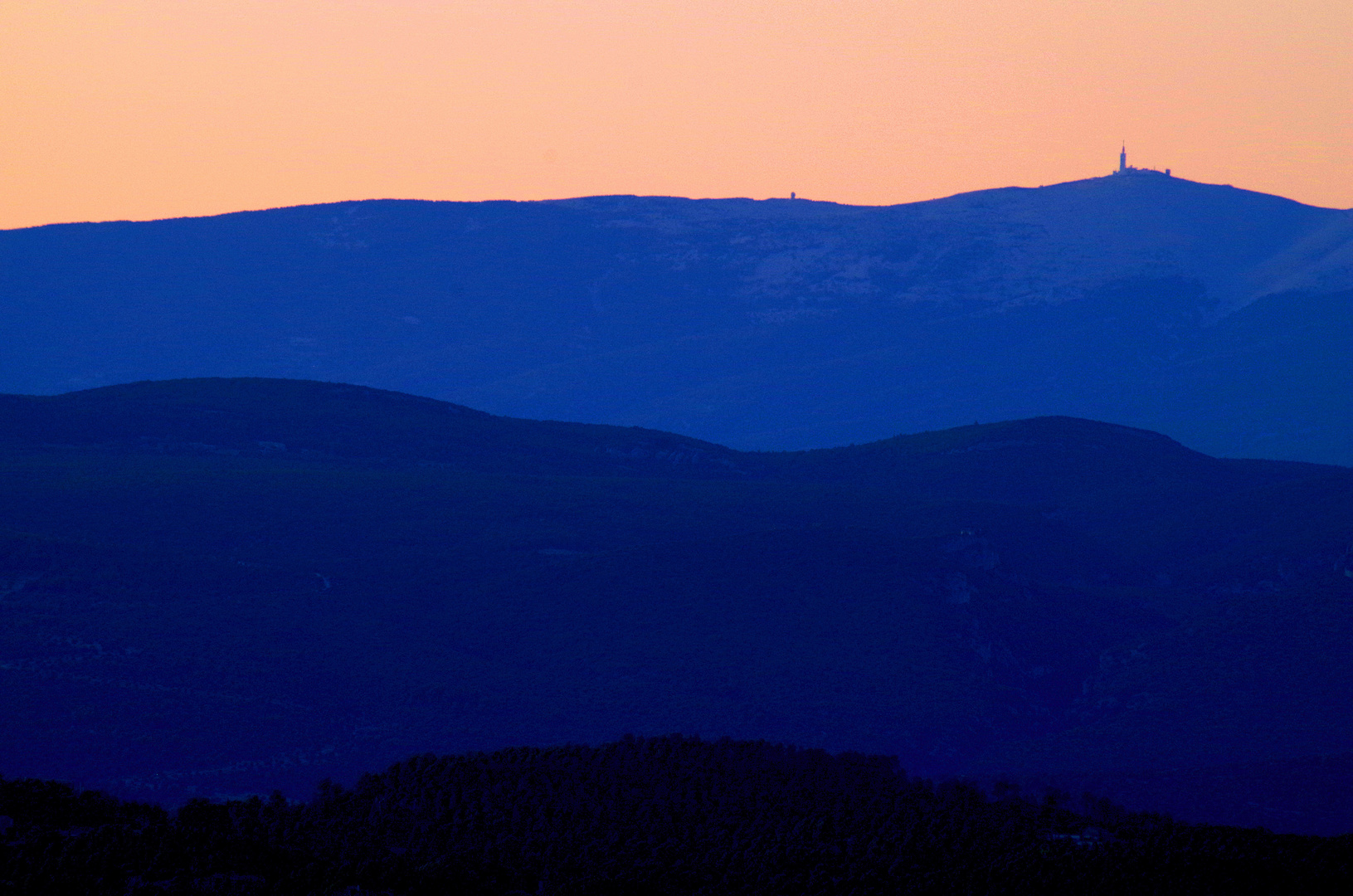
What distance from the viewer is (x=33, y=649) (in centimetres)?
5119

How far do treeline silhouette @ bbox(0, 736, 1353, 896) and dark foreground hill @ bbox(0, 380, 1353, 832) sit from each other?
637 inches

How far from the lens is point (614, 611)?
200 ft

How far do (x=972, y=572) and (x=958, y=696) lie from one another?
1114 centimetres

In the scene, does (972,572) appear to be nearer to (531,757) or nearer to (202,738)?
(202,738)

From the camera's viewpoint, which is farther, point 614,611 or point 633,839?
point 614,611

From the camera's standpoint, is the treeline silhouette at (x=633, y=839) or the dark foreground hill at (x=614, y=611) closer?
the treeline silhouette at (x=633, y=839)

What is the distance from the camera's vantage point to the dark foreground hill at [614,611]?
161 ft

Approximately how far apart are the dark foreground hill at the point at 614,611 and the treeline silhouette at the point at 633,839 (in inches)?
637

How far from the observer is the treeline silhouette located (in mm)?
21688

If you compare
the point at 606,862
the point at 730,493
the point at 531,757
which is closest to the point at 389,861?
the point at 606,862

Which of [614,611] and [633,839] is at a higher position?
Result: [614,611]

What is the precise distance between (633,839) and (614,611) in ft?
114

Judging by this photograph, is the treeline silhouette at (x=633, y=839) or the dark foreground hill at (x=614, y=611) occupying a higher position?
the dark foreground hill at (x=614, y=611)

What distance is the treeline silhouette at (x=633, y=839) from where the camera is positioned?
71.2ft
